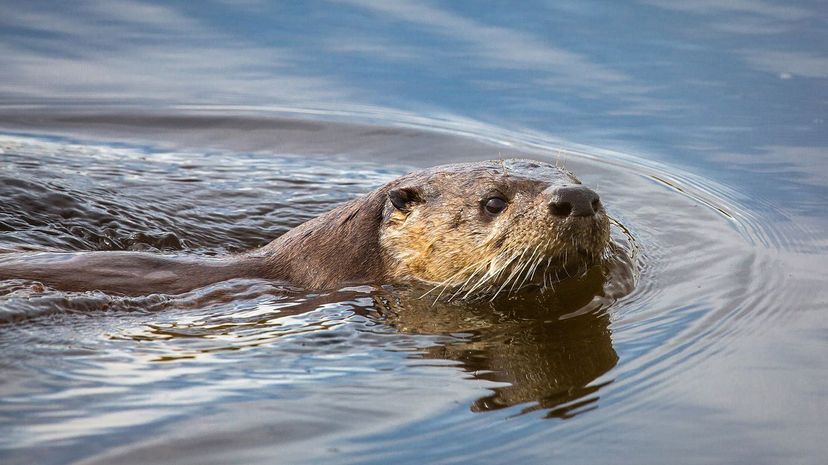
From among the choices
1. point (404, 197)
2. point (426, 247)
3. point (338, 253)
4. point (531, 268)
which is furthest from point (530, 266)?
point (338, 253)

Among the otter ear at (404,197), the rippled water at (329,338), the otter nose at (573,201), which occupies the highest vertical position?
the otter nose at (573,201)

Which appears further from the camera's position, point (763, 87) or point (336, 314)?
point (763, 87)

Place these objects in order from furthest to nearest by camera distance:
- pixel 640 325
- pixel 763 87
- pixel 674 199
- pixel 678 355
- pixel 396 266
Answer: pixel 763 87
pixel 674 199
pixel 396 266
pixel 640 325
pixel 678 355

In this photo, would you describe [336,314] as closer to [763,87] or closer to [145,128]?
[145,128]

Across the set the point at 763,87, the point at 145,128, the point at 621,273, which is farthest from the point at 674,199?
the point at 145,128

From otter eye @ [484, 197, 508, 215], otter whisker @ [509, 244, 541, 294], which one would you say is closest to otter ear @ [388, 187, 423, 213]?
otter eye @ [484, 197, 508, 215]

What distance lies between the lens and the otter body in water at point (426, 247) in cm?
493

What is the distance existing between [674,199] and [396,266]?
209 cm

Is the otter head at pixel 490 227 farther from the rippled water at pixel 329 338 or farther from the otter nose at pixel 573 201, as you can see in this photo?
the rippled water at pixel 329 338

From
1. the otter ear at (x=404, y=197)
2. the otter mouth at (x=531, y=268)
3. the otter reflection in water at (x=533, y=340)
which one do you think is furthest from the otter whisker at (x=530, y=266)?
the otter ear at (x=404, y=197)

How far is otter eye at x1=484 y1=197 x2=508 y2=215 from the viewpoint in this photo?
16.8 feet

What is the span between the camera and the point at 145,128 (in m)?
8.17

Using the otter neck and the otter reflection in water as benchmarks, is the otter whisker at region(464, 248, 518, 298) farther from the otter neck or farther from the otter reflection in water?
the otter neck

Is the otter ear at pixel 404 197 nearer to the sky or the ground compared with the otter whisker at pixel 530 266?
nearer to the sky
